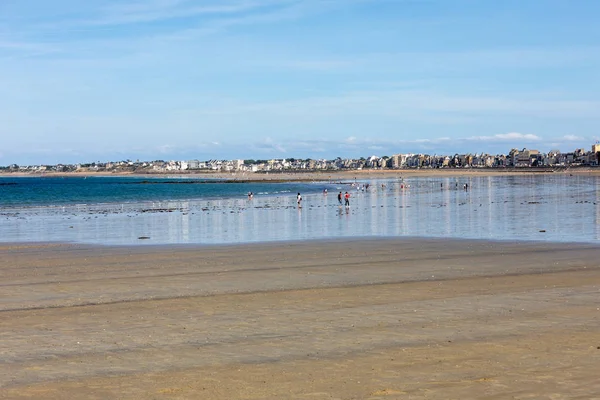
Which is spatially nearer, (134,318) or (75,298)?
(134,318)

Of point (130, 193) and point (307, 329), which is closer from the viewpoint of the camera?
point (307, 329)

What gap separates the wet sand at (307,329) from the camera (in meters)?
8.30

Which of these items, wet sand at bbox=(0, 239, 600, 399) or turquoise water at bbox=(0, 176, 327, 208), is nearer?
wet sand at bbox=(0, 239, 600, 399)

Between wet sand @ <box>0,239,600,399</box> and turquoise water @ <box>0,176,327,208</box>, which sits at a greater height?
turquoise water @ <box>0,176,327,208</box>

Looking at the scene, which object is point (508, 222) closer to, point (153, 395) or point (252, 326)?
point (252, 326)

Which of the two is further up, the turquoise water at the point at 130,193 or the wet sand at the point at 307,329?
the turquoise water at the point at 130,193

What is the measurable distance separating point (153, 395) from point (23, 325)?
511 cm

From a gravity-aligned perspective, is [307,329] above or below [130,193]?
below

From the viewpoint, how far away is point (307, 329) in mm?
11305

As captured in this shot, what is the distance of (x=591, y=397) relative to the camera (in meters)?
7.48

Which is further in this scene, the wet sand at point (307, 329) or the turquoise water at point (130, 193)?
the turquoise water at point (130, 193)

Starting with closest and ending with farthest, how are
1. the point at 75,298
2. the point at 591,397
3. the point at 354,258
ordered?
1. the point at 591,397
2. the point at 75,298
3. the point at 354,258

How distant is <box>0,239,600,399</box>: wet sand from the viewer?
830cm

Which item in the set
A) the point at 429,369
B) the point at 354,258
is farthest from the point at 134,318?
the point at 354,258
